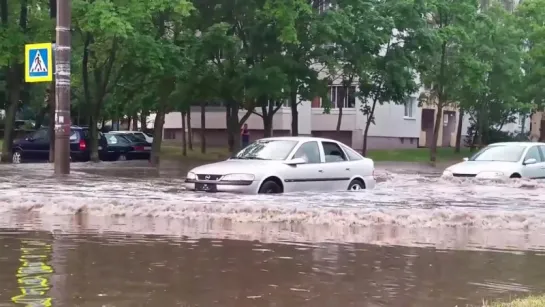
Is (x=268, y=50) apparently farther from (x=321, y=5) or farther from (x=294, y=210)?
(x=294, y=210)

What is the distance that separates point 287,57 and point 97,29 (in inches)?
369

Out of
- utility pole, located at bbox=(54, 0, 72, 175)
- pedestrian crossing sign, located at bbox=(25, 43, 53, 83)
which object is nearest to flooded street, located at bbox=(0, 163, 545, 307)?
utility pole, located at bbox=(54, 0, 72, 175)

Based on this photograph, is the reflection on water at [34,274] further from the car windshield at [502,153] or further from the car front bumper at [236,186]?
the car windshield at [502,153]

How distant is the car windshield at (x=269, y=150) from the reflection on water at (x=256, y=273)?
19.5ft

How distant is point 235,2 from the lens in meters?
29.8

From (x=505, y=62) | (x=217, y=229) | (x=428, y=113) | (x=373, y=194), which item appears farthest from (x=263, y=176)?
(x=428, y=113)

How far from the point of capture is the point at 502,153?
66.6ft

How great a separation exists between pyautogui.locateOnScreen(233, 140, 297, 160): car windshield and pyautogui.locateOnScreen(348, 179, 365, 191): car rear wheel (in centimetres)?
156

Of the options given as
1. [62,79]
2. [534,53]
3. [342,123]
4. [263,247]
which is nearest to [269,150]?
[62,79]

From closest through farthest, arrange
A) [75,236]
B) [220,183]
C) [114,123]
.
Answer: [75,236] < [220,183] < [114,123]

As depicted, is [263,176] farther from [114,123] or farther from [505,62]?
[114,123]

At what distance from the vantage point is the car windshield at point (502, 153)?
19984 mm

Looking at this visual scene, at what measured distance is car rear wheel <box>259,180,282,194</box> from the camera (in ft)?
47.0

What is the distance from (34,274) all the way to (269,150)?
8.92 meters
